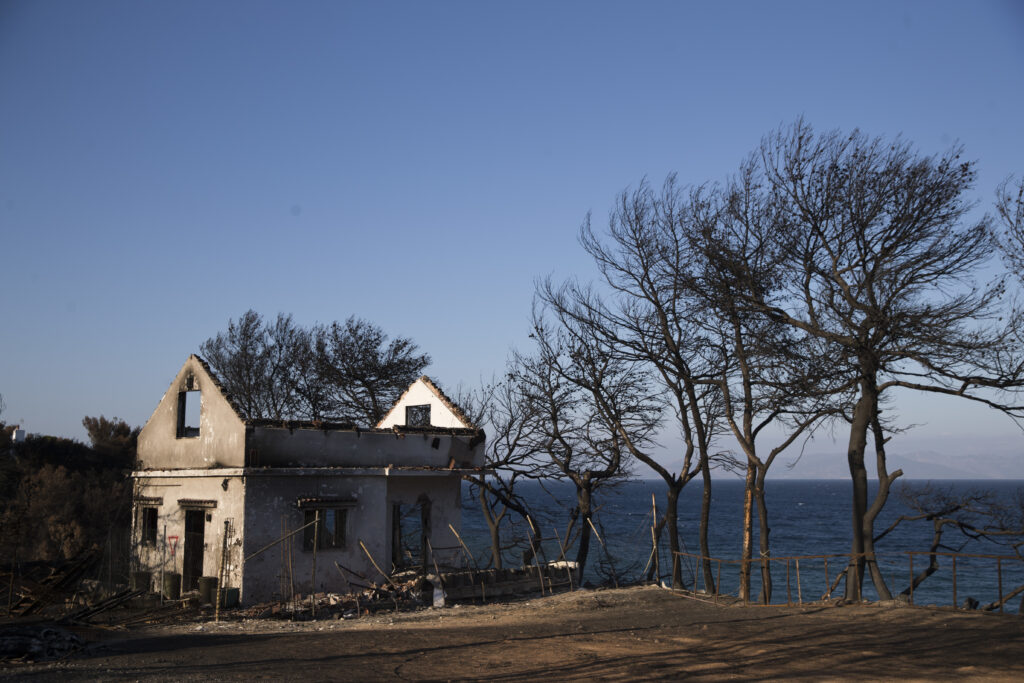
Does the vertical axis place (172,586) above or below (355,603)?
above

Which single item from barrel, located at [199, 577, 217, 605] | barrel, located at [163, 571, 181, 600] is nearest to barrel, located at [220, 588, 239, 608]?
barrel, located at [199, 577, 217, 605]

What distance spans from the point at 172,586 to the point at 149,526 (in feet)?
10.4

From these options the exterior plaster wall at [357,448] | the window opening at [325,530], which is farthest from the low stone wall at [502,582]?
the exterior plaster wall at [357,448]

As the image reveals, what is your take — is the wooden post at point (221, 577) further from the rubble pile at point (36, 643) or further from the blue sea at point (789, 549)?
the blue sea at point (789, 549)

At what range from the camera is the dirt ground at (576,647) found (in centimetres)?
1201

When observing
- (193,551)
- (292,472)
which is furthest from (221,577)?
(193,551)

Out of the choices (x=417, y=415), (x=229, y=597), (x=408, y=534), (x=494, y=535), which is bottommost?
(x=229, y=597)

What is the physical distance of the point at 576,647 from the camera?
14492mm

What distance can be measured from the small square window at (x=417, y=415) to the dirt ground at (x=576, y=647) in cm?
1070

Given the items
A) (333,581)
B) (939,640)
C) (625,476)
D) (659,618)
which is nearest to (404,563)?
(333,581)

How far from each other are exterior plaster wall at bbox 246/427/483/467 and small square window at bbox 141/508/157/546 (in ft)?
15.6

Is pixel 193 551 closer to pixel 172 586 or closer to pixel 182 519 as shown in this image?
pixel 182 519

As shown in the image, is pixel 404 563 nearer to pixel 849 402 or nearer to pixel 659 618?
pixel 659 618

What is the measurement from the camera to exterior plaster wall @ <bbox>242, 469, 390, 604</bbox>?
19969mm
